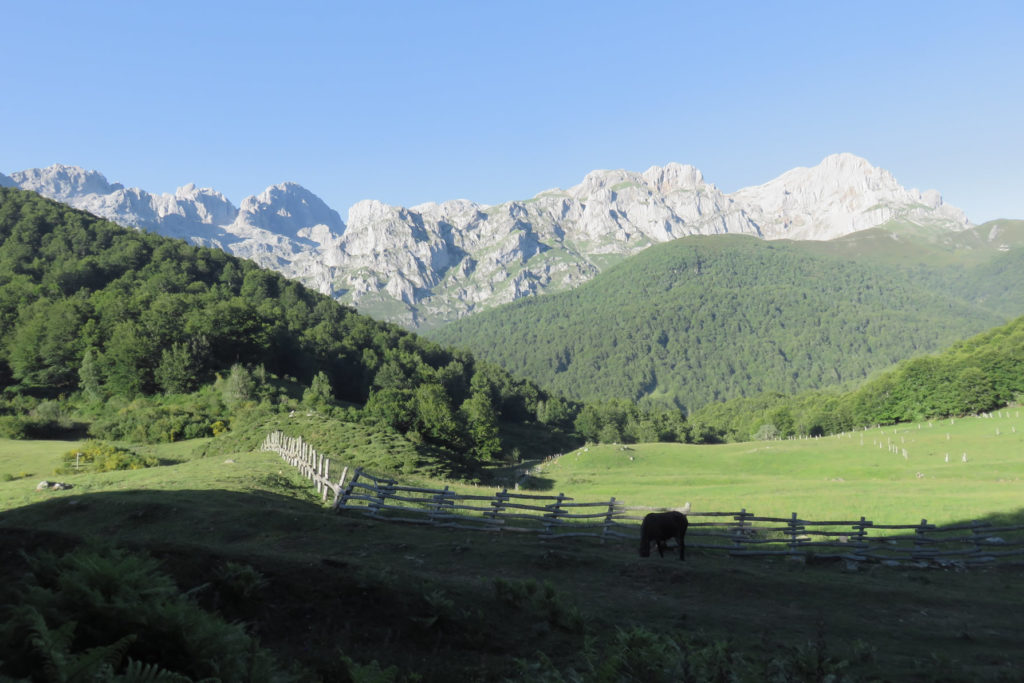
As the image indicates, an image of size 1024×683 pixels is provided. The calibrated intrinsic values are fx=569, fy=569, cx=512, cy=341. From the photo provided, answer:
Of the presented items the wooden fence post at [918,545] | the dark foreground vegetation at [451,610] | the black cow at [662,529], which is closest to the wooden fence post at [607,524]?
the dark foreground vegetation at [451,610]

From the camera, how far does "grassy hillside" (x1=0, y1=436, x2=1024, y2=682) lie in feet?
26.5

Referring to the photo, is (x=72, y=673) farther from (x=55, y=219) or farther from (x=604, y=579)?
(x=55, y=219)

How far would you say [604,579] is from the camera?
1622 cm

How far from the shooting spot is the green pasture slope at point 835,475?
34469 mm

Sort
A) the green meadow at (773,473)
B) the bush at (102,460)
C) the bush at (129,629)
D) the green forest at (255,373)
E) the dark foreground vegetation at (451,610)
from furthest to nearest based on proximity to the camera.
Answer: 1. the green forest at (255,373)
2. the bush at (102,460)
3. the green meadow at (773,473)
4. the dark foreground vegetation at (451,610)
5. the bush at (129,629)

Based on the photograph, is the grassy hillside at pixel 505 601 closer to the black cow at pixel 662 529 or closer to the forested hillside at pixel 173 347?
the black cow at pixel 662 529

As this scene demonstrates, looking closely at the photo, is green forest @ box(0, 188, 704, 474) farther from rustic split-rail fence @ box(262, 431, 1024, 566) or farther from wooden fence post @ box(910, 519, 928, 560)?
wooden fence post @ box(910, 519, 928, 560)

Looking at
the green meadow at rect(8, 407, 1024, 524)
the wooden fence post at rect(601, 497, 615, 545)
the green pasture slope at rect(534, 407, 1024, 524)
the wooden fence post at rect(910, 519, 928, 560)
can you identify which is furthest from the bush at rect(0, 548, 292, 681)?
the green pasture slope at rect(534, 407, 1024, 524)

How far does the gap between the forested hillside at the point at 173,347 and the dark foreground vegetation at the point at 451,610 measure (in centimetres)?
3473

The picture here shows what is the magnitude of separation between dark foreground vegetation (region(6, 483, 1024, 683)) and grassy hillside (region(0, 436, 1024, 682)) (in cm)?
4

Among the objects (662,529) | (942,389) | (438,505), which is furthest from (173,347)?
(942,389)

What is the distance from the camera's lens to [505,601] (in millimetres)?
11344

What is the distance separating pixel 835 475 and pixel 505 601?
59.9 meters

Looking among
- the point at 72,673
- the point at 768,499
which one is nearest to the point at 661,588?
the point at 72,673
